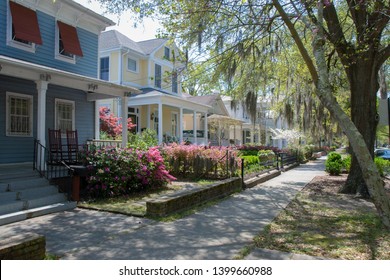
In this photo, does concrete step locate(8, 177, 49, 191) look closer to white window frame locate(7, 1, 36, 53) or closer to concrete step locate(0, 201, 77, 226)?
concrete step locate(0, 201, 77, 226)

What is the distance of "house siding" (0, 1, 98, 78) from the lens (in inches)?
420

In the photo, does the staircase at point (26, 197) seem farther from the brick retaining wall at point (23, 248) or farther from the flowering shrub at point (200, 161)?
the flowering shrub at point (200, 161)

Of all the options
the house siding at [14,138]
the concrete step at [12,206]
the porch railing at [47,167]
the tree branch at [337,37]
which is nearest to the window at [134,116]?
the house siding at [14,138]

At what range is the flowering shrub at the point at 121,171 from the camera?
9344 millimetres

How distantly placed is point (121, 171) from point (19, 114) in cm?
429

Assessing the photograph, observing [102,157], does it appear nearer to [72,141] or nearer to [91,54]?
[72,141]

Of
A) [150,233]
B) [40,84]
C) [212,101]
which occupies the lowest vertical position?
[150,233]

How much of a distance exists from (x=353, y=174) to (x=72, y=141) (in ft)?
32.3

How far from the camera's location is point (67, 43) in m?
12.3

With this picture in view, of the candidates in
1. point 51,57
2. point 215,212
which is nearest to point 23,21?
point 51,57

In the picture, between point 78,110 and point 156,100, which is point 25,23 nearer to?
point 78,110

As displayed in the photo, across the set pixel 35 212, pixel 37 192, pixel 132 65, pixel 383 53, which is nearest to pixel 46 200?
pixel 37 192

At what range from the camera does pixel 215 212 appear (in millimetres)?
8172
